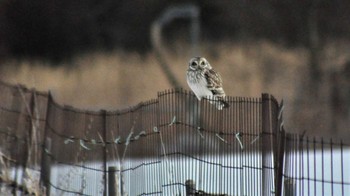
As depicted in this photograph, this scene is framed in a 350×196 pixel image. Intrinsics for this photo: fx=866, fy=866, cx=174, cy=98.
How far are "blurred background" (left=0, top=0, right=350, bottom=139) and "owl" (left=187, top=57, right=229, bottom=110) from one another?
8 centimetres

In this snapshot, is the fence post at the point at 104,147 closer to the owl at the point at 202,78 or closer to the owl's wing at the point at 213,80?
the owl at the point at 202,78

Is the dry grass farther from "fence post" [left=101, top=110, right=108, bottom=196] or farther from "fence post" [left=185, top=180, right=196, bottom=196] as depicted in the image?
"fence post" [left=185, top=180, right=196, bottom=196]

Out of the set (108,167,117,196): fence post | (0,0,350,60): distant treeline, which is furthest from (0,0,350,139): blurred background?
(108,167,117,196): fence post

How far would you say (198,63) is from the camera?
654cm

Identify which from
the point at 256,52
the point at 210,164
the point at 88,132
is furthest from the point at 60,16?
the point at 210,164

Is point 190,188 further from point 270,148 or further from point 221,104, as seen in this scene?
point 221,104

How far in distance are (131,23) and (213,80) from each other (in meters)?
0.77

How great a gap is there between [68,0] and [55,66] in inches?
21.0

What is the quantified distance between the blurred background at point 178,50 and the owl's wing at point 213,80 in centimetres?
6

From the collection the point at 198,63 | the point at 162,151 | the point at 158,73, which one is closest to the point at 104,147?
the point at 162,151

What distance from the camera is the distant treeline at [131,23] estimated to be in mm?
6320

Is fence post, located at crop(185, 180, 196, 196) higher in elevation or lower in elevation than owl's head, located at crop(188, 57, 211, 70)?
lower

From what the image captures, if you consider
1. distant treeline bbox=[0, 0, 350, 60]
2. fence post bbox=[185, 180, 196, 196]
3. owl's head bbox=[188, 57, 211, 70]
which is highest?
distant treeline bbox=[0, 0, 350, 60]

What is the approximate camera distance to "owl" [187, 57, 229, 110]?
6.44 metres
